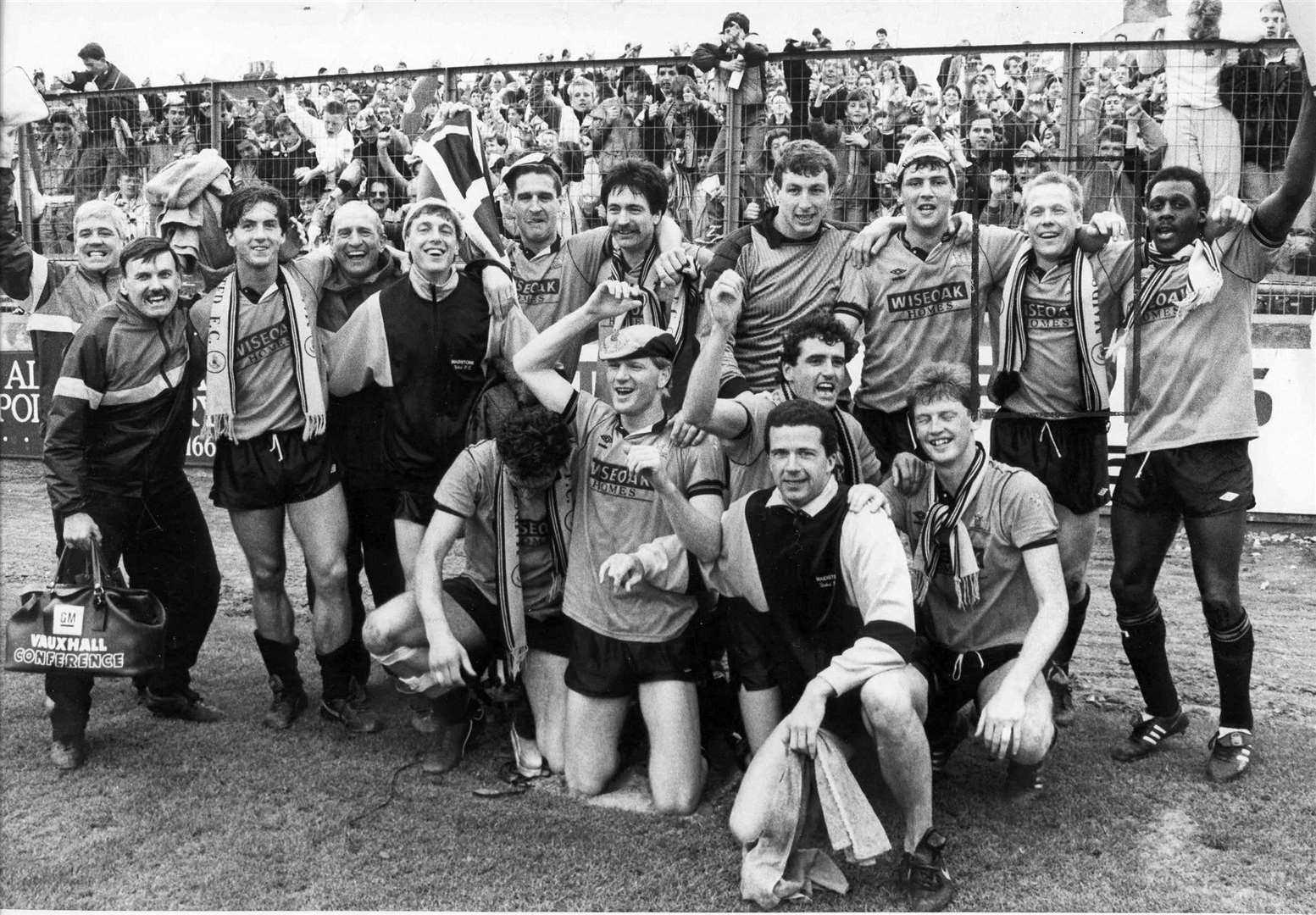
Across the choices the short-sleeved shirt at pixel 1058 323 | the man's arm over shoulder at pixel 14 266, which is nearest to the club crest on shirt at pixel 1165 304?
the short-sleeved shirt at pixel 1058 323

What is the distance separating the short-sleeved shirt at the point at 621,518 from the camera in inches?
180

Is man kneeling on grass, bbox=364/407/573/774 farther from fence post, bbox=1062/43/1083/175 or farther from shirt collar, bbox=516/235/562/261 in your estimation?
A: fence post, bbox=1062/43/1083/175

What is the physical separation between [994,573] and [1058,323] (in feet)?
3.80

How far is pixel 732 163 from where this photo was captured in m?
9.13

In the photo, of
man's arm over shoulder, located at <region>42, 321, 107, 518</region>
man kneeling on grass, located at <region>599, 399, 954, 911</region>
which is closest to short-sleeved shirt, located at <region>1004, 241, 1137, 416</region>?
man kneeling on grass, located at <region>599, 399, 954, 911</region>

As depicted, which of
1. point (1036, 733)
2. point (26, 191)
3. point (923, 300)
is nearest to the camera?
point (1036, 733)

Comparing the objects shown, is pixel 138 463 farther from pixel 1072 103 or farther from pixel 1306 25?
pixel 1072 103

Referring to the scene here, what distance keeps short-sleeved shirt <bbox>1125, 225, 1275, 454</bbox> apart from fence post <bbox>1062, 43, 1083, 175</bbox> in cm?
406

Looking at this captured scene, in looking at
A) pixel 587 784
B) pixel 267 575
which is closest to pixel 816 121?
pixel 267 575

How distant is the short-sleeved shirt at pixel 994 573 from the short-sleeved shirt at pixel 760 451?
305 millimetres

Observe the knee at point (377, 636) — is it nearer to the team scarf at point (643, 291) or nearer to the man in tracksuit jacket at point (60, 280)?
the team scarf at point (643, 291)

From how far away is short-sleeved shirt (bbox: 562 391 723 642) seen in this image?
4578 millimetres

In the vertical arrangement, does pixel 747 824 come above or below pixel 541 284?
below

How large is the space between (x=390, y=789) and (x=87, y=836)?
1068mm
